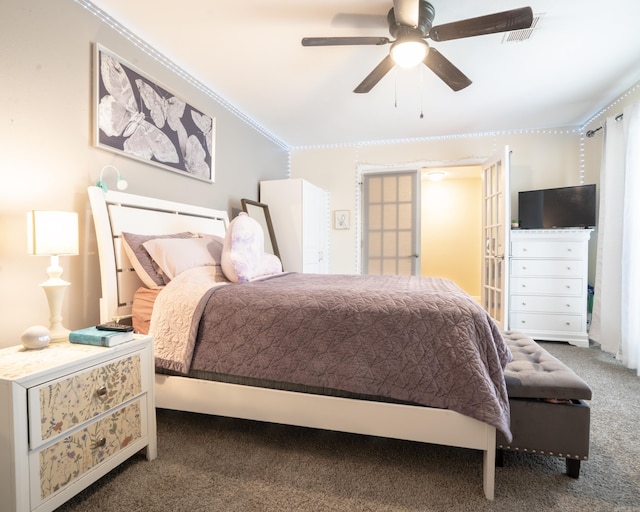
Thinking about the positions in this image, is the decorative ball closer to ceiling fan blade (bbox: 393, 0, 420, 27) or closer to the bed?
the bed

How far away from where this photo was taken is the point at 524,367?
1644 mm

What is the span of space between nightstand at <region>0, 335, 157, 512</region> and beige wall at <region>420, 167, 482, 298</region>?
5.56m

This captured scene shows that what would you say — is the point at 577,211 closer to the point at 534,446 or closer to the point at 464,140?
the point at 464,140

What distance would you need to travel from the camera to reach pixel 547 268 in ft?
12.2

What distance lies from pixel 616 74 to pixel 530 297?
7.13ft

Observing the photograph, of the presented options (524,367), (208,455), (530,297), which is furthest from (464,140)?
(208,455)

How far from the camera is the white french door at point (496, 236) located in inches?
142

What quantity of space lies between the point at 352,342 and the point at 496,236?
3.04 m

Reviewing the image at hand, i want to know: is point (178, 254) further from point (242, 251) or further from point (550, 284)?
point (550, 284)

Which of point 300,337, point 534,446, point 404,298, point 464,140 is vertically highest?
point 464,140

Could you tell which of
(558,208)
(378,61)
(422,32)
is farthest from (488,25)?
(558,208)

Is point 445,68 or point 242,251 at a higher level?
point 445,68

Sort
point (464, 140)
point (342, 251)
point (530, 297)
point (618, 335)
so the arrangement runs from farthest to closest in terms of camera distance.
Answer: point (342, 251), point (464, 140), point (530, 297), point (618, 335)

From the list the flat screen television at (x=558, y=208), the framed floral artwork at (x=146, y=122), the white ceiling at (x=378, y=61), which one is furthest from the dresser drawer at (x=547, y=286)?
the framed floral artwork at (x=146, y=122)
